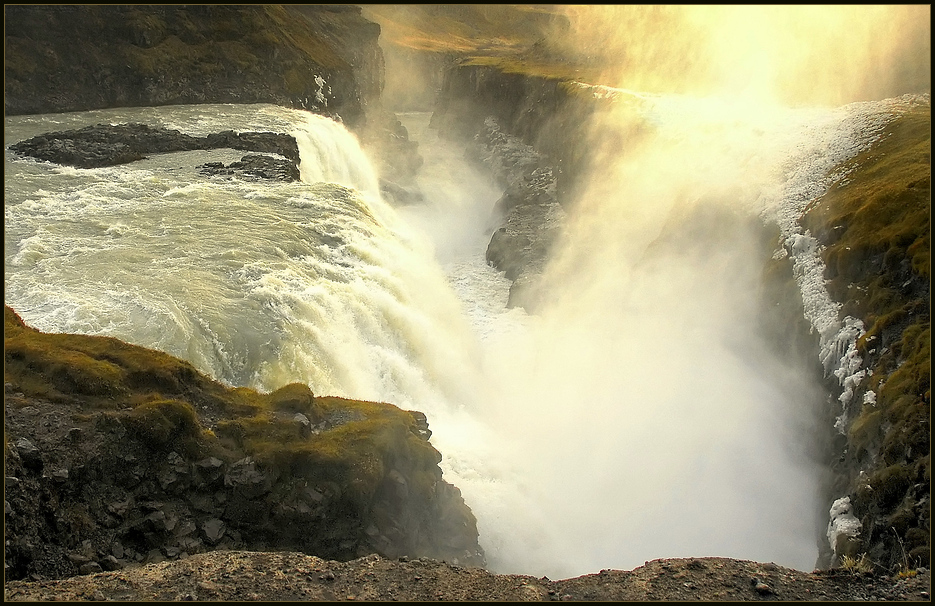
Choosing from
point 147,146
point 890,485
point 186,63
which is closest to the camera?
point 890,485

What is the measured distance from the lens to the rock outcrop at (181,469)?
12.2 metres

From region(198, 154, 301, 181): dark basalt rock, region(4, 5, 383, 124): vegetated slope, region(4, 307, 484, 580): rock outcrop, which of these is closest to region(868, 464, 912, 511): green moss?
region(4, 307, 484, 580): rock outcrop

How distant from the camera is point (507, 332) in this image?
1455 inches

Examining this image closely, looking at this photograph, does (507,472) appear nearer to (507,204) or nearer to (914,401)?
(914,401)

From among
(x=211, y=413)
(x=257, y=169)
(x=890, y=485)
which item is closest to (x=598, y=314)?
(x=890, y=485)

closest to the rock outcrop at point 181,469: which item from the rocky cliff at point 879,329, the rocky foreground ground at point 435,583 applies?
the rocky foreground ground at point 435,583

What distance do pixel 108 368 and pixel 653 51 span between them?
66.2 meters

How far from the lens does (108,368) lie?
15172mm

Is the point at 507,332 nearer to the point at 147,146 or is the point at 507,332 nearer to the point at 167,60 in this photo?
the point at 147,146

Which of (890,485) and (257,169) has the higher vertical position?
(257,169)

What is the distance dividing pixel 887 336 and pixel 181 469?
62.5 ft

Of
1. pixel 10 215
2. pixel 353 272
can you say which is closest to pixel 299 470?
pixel 353 272

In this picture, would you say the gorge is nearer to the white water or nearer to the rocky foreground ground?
the white water

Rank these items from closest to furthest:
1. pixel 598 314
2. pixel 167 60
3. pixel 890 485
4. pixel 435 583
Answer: pixel 435 583 < pixel 890 485 < pixel 598 314 < pixel 167 60
